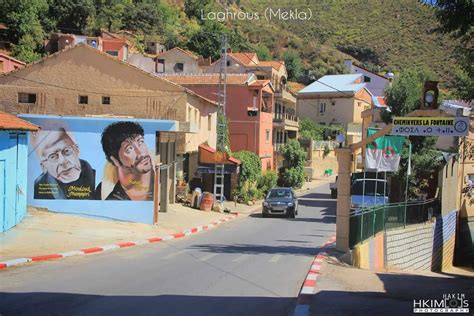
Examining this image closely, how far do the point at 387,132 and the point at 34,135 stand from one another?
1447cm

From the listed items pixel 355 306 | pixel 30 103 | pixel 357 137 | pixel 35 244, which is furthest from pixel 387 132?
pixel 357 137

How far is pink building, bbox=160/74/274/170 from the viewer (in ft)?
152

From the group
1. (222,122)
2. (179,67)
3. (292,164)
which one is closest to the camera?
(222,122)

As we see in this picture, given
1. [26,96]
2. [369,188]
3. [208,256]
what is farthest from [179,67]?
[208,256]

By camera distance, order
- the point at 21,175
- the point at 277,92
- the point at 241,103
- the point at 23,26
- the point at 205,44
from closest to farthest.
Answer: the point at 21,175, the point at 241,103, the point at 277,92, the point at 23,26, the point at 205,44

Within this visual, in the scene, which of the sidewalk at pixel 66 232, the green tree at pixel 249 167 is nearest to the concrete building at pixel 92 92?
the sidewalk at pixel 66 232

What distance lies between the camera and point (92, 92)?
29.5 m

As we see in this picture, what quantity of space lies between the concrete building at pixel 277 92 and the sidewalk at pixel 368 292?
39764 mm

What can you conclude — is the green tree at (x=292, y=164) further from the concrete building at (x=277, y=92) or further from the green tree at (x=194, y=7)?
the green tree at (x=194, y=7)

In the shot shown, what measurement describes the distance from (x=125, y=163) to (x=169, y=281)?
12166 mm

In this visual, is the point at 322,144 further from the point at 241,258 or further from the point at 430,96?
the point at 430,96

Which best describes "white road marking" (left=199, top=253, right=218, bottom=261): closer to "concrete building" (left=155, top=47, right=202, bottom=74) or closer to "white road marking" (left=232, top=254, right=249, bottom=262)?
"white road marking" (left=232, top=254, right=249, bottom=262)

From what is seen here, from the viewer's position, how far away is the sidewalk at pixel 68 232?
54.2 ft

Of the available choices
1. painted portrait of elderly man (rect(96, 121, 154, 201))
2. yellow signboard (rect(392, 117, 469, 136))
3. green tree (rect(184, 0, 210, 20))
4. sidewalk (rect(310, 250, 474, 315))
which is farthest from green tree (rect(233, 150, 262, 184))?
green tree (rect(184, 0, 210, 20))
